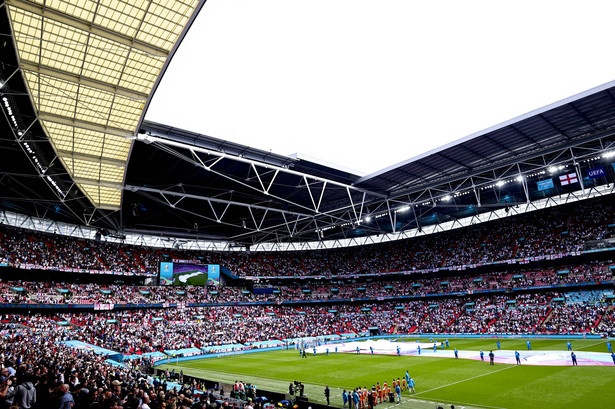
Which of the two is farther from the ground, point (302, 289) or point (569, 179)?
point (569, 179)

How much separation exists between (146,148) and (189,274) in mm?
36581

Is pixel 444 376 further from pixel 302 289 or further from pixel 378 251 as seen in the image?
pixel 302 289

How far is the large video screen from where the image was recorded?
215 ft

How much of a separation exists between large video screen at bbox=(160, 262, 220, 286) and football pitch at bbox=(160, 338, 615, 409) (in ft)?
80.3

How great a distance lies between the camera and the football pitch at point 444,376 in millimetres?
20359

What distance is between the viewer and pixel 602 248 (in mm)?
50219

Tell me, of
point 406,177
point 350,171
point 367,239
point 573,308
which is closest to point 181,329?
point 350,171

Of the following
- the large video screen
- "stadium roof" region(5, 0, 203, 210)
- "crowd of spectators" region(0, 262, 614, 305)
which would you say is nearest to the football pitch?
"crowd of spectators" region(0, 262, 614, 305)

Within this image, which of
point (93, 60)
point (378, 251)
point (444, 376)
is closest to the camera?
point (93, 60)

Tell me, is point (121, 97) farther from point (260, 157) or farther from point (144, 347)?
point (144, 347)

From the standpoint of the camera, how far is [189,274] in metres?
67.9

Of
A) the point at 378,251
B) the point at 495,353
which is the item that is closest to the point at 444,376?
the point at 495,353

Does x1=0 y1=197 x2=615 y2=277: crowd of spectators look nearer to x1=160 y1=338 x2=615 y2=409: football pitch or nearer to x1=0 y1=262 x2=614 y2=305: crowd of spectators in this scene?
x1=0 y1=262 x2=614 y2=305: crowd of spectators

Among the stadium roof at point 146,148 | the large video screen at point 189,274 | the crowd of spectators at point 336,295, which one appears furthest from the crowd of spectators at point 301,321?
the stadium roof at point 146,148
